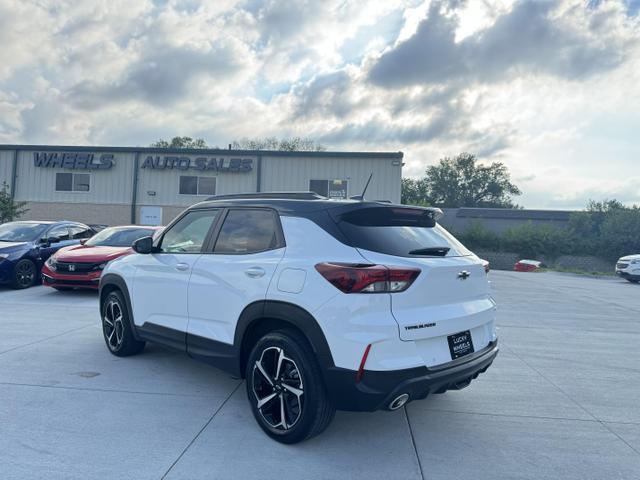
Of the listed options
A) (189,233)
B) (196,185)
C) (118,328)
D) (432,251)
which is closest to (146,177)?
(196,185)

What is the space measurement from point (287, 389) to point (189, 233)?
1.94m

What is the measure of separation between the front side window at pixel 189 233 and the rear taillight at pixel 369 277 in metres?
1.68

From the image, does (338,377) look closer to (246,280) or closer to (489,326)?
(246,280)

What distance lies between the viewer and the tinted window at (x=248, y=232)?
351 cm

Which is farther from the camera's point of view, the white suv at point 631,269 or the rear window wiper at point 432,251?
the white suv at point 631,269

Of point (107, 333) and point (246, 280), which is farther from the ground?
point (246, 280)

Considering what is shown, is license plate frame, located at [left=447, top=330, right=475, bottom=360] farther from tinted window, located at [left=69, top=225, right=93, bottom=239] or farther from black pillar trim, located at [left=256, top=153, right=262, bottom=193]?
black pillar trim, located at [left=256, top=153, right=262, bottom=193]

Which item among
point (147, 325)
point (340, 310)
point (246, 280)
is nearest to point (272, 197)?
point (246, 280)

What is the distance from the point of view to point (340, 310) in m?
2.86

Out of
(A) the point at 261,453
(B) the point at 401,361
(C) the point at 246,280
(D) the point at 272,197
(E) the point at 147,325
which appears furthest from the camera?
(E) the point at 147,325

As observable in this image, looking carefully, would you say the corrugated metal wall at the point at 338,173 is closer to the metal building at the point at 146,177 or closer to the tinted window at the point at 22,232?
the metal building at the point at 146,177

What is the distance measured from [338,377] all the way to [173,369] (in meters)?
2.63

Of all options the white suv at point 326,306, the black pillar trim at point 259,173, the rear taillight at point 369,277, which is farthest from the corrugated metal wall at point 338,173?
the rear taillight at point 369,277

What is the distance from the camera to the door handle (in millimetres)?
3355
